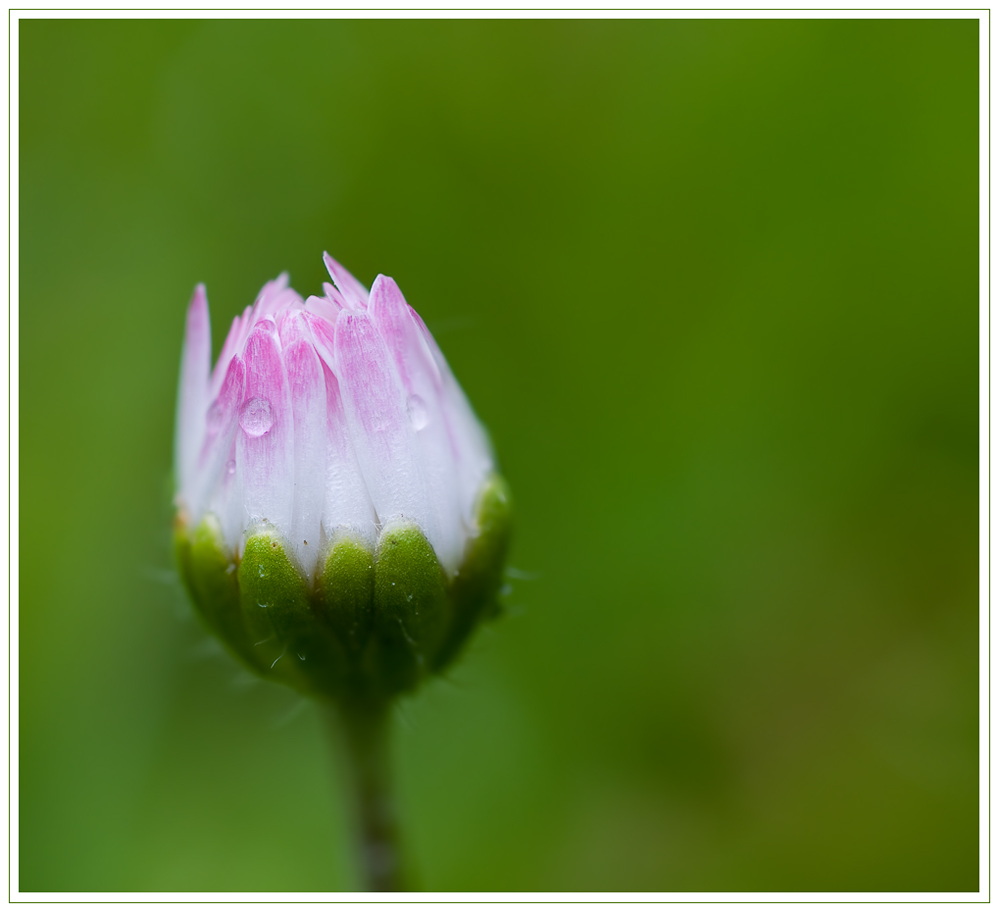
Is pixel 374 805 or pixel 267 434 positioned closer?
pixel 267 434

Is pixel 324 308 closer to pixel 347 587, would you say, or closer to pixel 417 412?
pixel 417 412

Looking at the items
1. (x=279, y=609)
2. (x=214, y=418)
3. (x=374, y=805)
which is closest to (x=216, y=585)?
(x=279, y=609)

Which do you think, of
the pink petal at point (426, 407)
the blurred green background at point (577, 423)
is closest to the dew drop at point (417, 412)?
the pink petal at point (426, 407)

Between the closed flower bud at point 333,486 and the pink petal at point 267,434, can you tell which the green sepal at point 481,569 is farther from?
the pink petal at point 267,434

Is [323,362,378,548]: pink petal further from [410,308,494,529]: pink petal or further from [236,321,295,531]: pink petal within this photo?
[410,308,494,529]: pink petal

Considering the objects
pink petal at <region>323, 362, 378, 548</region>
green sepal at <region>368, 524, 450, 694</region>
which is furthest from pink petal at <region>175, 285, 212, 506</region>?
green sepal at <region>368, 524, 450, 694</region>

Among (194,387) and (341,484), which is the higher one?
(194,387)
